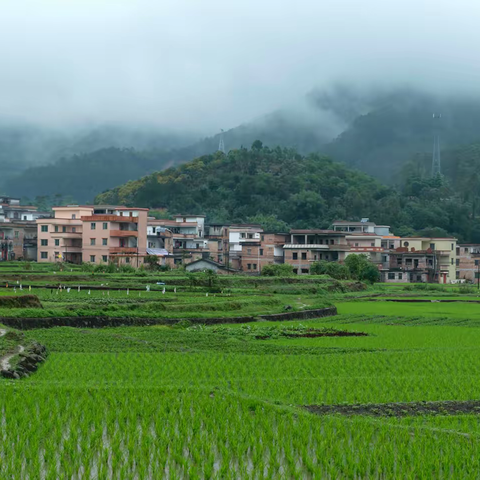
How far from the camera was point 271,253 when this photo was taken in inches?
2418

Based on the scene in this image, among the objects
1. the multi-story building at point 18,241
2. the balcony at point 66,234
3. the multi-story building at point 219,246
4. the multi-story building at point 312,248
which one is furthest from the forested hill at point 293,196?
the balcony at point 66,234

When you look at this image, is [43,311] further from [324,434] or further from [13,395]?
[324,434]

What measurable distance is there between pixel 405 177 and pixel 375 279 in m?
22.3

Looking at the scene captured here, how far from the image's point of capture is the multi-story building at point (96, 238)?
5422 centimetres

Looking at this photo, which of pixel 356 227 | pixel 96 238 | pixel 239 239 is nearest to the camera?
pixel 96 238

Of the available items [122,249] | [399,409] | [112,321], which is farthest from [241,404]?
[122,249]

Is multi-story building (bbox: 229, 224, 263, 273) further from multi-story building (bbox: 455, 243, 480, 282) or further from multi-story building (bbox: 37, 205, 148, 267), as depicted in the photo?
multi-story building (bbox: 455, 243, 480, 282)

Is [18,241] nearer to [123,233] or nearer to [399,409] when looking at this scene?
[123,233]

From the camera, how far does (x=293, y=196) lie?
82.0 meters

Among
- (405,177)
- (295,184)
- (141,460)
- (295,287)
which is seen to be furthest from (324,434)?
(295,184)

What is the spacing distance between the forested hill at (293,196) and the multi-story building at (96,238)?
23703 millimetres

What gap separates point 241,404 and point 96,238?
143 ft

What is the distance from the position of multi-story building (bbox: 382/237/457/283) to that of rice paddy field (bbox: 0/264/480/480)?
129 ft

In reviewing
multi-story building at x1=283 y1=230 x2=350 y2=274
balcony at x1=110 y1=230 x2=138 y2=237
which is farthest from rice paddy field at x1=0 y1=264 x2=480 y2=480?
multi-story building at x1=283 y1=230 x2=350 y2=274
